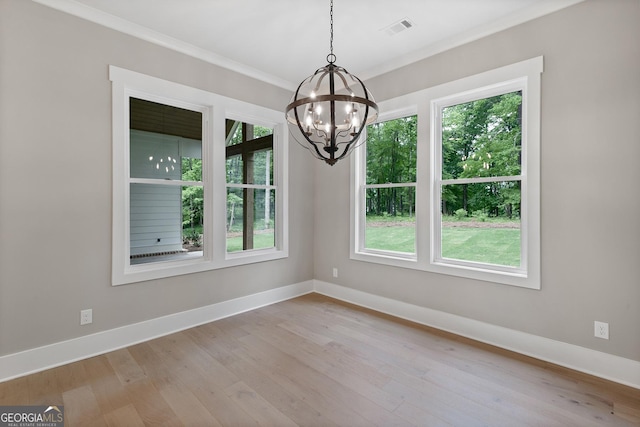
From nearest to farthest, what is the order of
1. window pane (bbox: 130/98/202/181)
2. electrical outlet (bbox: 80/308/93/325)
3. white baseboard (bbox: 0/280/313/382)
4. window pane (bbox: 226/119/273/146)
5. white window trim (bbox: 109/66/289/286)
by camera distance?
white baseboard (bbox: 0/280/313/382) → electrical outlet (bbox: 80/308/93/325) → white window trim (bbox: 109/66/289/286) → window pane (bbox: 130/98/202/181) → window pane (bbox: 226/119/273/146)

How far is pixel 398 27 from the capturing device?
2895 millimetres

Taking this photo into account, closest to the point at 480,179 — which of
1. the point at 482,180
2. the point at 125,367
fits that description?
the point at 482,180

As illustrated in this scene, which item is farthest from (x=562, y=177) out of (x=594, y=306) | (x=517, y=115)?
(x=594, y=306)

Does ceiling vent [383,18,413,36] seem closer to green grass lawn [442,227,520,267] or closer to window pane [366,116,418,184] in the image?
window pane [366,116,418,184]

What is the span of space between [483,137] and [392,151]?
1.04 metres

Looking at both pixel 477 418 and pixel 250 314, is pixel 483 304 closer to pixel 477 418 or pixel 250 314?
pixel 477 418

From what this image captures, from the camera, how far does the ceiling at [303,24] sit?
8.45 ft

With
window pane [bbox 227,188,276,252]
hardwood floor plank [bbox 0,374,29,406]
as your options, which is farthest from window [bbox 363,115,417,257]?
hardwood floor plank [bbox 0,374,29,406]

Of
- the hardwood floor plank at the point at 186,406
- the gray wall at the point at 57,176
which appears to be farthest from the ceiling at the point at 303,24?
the hardwood floor plank at the point at 186,406

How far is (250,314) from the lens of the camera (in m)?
3.69

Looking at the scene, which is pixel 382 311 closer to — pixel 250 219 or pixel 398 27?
pixel 250 219

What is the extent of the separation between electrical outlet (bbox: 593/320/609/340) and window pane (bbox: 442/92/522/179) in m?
1.35

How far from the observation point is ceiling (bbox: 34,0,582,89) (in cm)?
258

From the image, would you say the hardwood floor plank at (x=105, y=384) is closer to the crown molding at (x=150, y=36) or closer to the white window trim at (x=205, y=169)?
the white window trim at (x=205, y=169)
